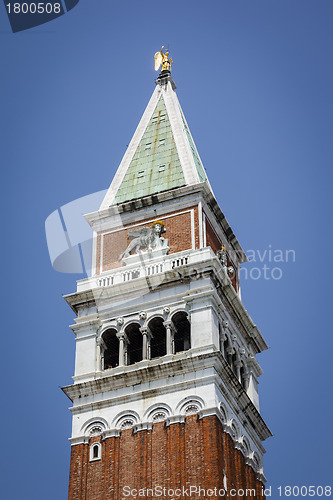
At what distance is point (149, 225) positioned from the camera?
70.6 metres

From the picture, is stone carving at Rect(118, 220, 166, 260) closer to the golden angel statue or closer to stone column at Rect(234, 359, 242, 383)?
stone column at Rect(234, 359, 242, 383)

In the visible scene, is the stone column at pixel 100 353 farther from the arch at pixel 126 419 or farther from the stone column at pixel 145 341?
the arch at pixel 126 419

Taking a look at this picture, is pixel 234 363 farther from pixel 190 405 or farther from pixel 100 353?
pixel 100 353

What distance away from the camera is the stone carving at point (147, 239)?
227 ft

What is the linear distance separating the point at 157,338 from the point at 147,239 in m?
7.07

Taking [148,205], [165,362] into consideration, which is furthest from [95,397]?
[148,205]

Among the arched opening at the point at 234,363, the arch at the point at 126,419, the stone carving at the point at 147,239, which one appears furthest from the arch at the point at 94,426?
the stone carving at the point at 147,239

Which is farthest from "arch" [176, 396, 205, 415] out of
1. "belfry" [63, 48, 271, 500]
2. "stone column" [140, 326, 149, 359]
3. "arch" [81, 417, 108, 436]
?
"arch" [81, 417, 108, 436]

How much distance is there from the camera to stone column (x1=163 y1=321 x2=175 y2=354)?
63219 millimetres

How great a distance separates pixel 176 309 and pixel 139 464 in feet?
31.0

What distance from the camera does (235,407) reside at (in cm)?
6369

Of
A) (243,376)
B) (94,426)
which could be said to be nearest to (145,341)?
(94,426)

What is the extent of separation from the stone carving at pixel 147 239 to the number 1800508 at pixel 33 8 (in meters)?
13.9

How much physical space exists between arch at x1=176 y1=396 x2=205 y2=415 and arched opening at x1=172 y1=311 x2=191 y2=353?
386cm
